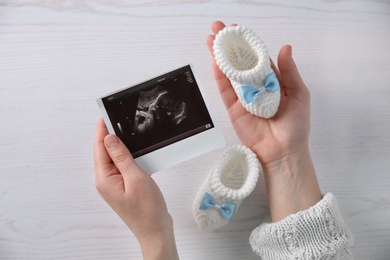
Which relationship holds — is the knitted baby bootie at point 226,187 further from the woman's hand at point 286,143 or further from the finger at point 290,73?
the finger at point 290,73

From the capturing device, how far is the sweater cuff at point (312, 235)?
755 millimetres

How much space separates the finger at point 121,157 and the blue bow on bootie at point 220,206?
0.52ft

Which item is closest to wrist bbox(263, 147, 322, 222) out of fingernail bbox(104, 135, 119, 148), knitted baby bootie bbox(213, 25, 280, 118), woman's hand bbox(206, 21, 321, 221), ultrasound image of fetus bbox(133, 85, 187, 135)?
woman's hand bbox(206, 21, 321, 221)

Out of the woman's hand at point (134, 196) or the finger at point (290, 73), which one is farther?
the finger at point (290, 73)

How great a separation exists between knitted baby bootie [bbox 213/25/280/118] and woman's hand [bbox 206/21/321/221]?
0.03 metres

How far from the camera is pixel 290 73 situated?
0.85 m

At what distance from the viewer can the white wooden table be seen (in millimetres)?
875

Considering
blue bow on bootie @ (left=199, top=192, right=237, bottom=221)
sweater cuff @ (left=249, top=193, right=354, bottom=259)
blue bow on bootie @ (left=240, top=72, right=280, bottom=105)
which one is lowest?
sweater cuff @ (left=249, top=193, right=354, bottom=259)

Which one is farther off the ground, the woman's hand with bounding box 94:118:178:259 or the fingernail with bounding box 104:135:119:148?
the fingernail with bounding box 104:135:119:148

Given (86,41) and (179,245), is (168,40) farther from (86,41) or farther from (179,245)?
(179,245)

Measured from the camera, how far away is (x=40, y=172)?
0.89 m

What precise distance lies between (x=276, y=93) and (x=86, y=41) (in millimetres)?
464

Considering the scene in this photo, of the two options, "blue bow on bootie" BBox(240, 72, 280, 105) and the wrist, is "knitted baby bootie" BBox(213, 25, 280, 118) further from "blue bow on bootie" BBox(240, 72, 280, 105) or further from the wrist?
the wrist

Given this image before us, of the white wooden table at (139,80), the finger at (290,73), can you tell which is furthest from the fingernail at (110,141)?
the finger at (290,73)
